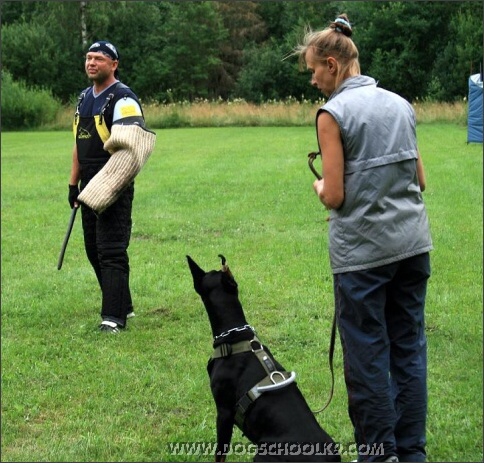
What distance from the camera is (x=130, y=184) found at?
573 centimetres

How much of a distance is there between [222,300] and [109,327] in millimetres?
2223

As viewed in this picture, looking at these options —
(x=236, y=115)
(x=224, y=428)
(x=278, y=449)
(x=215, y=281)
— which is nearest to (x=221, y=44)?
(x=236, y=115)

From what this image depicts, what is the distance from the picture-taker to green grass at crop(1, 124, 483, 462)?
4078 millimetres

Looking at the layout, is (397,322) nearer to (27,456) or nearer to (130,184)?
(27,456)

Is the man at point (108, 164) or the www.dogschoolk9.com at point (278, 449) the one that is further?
the man at point (108, 164)

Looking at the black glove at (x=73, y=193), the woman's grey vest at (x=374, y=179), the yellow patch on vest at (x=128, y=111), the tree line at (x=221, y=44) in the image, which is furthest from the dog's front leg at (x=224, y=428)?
the tree line at (x=221, y=44)

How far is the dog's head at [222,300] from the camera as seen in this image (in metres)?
3.75

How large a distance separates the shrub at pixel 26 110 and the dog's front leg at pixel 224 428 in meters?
35.2

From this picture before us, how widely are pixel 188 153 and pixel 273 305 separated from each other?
14664mm

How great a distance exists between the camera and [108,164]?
218 inches

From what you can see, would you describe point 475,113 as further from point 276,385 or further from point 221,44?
point 221,44

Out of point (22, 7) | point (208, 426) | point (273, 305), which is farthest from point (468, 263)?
point (22, 7)

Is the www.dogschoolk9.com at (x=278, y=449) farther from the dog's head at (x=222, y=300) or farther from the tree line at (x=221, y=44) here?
the tree line at (x=221, y=44)

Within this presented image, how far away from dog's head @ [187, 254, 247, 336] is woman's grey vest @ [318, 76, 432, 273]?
0.68 m
